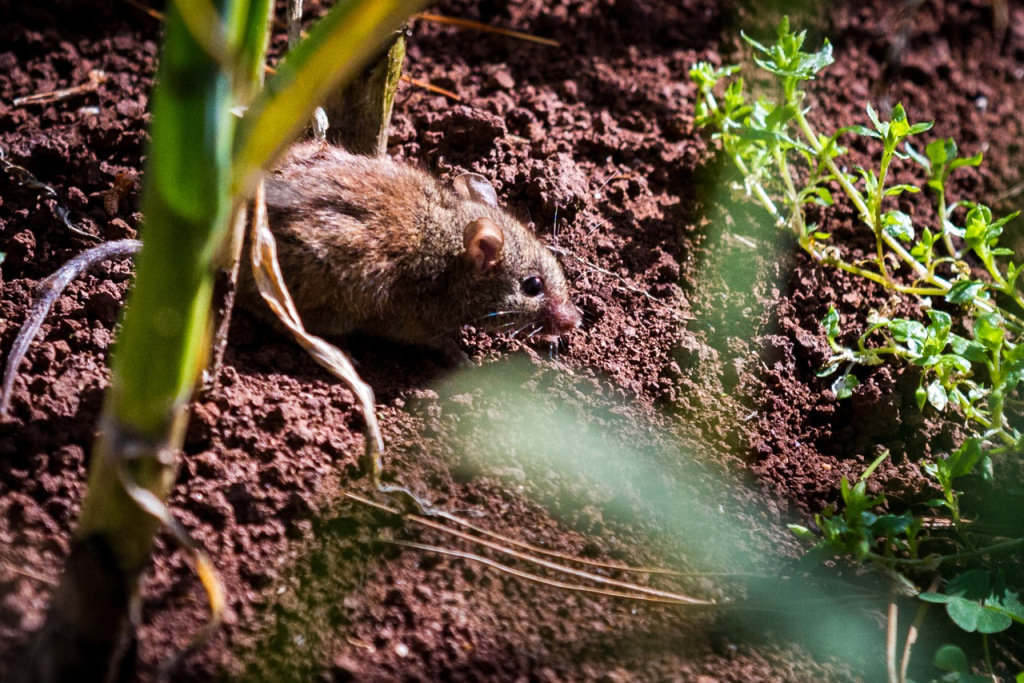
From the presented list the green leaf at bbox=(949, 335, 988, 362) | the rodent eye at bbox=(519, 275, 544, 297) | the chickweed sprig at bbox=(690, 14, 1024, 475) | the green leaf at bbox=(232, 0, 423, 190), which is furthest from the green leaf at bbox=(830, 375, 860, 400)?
the green leaf at bbox=(232, 0, 423, 190)

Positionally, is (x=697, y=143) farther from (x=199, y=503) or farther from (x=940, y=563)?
(x=199, y=503)

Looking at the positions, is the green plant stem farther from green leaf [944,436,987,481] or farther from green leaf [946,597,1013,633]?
green leaf [944,436,987,481]

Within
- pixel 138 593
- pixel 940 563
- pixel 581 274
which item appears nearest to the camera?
pixel 138 593

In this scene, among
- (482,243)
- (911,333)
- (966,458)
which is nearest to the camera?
(966,458)

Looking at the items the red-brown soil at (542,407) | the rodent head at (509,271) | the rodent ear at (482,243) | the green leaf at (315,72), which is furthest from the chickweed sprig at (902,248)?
the green leaf at (315,72)

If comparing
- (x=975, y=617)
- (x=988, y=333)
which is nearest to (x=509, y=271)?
(x=988, y=333)

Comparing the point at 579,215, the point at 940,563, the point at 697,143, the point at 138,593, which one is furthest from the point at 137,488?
the point at 697,143

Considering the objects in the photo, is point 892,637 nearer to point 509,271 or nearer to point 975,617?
point 975,617
